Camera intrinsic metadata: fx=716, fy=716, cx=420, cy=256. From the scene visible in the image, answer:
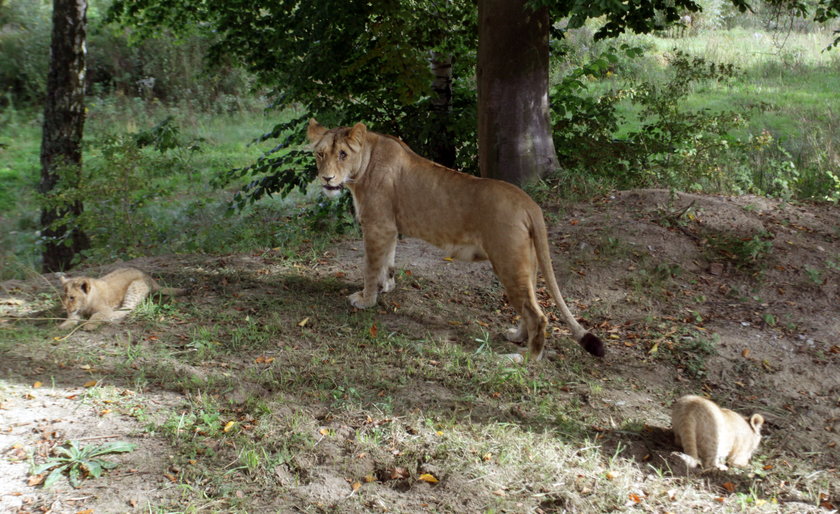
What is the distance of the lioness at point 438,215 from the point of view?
562cm

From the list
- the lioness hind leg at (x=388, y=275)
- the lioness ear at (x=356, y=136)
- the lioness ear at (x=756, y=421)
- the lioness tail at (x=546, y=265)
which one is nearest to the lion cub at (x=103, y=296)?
the lioness hind leg at (x=388, y=275)

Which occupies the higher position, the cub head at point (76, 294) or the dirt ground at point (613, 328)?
the cub head at point (76, 294)

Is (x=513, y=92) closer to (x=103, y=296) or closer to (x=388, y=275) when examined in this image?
(x=388, y=275)

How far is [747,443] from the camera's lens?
182 inches

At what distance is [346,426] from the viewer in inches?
183

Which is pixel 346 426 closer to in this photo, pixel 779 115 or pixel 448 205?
pixel 448 205

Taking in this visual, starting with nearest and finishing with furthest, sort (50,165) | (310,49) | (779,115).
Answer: (310,49) < (50,165) < (779,115)

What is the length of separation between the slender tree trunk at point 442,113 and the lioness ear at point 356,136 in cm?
365

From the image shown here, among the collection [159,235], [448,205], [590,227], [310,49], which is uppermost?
[310,49]

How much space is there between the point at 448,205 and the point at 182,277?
9.39 ft

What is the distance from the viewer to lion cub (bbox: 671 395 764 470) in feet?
14.6

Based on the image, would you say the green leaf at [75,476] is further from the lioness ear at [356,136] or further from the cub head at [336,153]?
the lioness ear at [356,136]

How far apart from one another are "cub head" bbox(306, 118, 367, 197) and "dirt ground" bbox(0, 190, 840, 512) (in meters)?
1.19

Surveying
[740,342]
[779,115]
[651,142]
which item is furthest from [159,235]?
[779,115]
